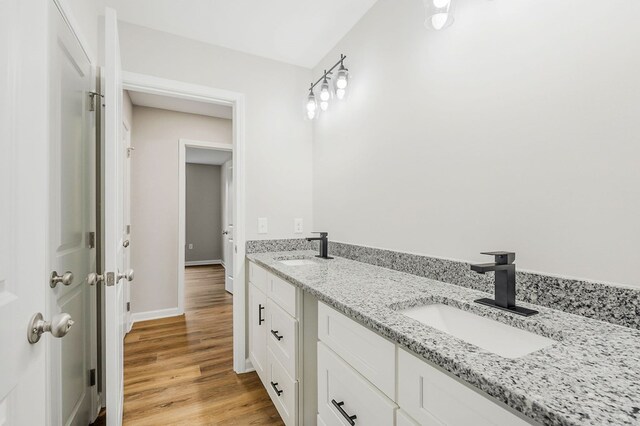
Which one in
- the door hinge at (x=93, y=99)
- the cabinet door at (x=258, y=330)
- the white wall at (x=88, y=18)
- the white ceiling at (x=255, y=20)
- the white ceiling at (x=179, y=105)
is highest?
the white ceiling at (x=255, y=20)

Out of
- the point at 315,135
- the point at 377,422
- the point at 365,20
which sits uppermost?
the point at 365,20

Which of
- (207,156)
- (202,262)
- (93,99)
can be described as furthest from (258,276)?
(202,262)

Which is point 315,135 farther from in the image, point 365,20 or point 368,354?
point 368,354

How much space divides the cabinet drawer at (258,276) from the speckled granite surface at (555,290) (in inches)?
30.7

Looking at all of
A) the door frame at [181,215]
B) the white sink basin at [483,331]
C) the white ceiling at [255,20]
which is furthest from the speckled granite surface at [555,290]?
the door frame at [181,215]

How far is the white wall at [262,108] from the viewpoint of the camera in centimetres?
197

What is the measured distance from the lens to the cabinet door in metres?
1.81

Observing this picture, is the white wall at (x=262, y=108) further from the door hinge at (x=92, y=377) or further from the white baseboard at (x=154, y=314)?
the white baseboard at (x=154, y=314)

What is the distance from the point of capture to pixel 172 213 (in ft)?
11.0

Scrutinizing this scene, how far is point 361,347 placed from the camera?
2.92 feet

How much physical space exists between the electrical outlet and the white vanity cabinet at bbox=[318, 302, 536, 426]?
1.20m

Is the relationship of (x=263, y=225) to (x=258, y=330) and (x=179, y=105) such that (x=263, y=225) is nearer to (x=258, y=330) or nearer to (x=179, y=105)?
(x=258, y=330)

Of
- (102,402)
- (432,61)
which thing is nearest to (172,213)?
(102,402)

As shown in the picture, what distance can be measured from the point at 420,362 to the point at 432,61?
128 centimetres
